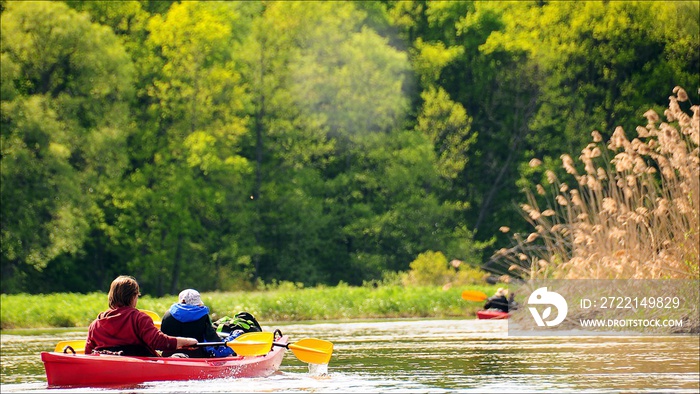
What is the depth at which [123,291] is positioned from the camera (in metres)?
12.3

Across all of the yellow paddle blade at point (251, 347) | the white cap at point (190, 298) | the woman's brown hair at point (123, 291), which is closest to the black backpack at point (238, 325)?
the yellow paddle blade at point (251, 347)

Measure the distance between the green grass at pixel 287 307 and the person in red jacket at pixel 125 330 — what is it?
45.3ft

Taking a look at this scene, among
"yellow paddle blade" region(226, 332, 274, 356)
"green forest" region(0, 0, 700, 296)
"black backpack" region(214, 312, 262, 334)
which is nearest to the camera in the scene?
"yellow paddle blade" region(226, 332, 274, 356)

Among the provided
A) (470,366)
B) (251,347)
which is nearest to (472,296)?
(470,366)

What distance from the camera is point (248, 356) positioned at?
1441 centimetres

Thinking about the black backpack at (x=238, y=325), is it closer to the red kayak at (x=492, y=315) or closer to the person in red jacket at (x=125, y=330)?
the person in red jacket at (x=125, y=330)

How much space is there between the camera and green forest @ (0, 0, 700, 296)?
38.6 metres

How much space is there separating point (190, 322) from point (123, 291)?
143 cm

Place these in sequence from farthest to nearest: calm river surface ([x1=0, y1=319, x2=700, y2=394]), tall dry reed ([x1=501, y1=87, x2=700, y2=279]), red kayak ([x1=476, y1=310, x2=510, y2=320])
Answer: red kayak ([x1=476, y1=310, x2=510, y2=320]), tall dry reed ([x1=501, y1=87, x2=700, y2=279]), calm river surface ([x1=0, y1=319, x2=700, y2=394])

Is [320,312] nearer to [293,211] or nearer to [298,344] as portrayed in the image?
[298,344]

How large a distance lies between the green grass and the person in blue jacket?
13.0 metres

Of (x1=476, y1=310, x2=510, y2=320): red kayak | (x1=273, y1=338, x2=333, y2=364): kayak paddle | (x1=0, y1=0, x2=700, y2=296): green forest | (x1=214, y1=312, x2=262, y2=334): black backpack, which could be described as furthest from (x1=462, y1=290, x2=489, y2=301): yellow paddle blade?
(x1=0, y1=0, x2=700, y2=296): green forest

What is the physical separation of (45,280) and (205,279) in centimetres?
501

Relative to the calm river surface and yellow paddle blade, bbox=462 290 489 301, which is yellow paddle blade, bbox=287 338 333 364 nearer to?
the calm river surface
